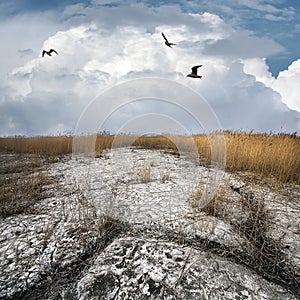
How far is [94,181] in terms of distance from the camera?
227 inches

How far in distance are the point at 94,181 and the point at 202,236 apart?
2.89 m

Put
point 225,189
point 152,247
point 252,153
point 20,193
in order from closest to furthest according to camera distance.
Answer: point 152,247 → point 225,189 → point 20,193 → point 252,153

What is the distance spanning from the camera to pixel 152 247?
3062 mm

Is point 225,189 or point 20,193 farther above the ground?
point 225,189

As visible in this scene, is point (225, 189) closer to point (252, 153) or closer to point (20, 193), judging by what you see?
point (252, 153)

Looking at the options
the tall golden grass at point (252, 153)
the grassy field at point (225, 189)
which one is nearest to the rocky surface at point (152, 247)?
the grassy field at point (225, 189)

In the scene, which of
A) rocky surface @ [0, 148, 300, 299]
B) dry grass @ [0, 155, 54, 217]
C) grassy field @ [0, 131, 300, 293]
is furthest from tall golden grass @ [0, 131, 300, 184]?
dry grass @ [0, 155, 54, 217]

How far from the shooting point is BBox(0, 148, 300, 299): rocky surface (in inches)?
103

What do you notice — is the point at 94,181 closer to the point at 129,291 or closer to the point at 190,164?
the point at 190,164

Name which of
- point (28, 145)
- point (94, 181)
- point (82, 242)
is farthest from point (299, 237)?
point (28, 145)

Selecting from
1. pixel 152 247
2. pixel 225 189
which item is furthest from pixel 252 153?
pixel 152 247

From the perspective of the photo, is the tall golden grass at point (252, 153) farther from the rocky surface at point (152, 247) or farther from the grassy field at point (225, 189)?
the rocky surface at point (152, 247)

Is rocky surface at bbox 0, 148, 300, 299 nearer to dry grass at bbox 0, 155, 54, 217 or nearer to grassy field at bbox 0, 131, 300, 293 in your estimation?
grassy field at bbox 0, 131, 300, 293

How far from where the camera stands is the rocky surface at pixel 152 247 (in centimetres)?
263
